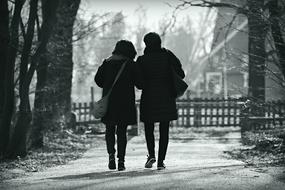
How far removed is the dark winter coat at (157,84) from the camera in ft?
26.0

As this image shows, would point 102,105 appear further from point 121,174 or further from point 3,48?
point 3,48

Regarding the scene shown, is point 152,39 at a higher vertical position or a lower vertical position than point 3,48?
lower

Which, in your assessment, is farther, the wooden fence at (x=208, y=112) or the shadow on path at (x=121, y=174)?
the wooden fence at (x=208, y=112)

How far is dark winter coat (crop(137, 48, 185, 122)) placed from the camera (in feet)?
26.0

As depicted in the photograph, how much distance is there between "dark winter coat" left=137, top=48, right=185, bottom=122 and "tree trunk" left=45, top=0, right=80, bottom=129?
650 centimetres

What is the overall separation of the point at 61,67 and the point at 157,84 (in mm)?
9272

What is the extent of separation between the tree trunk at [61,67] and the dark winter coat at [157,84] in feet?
21.3

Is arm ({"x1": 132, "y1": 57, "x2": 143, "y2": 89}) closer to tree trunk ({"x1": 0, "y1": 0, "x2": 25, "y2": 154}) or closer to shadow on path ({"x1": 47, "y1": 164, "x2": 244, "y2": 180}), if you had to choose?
shadow on path ({"x1": 47, "y1": 164, "x2": 244, "y2": 180})

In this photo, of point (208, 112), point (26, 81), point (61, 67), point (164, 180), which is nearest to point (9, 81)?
point (26, 81)

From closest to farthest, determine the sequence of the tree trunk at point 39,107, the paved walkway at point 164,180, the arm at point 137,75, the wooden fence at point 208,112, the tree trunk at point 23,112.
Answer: the paved walkway at point 164,180, the arm at point 137,75, the tree trunk at point 23,112, the tree trunk at point 39,107, the wooden fence at point 208,112

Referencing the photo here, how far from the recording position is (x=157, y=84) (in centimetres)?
794

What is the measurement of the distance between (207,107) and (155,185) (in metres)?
16.0

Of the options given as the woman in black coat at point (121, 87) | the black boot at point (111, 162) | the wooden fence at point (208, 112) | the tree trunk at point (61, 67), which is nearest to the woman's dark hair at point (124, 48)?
the woman in black coat at point (121, 87)

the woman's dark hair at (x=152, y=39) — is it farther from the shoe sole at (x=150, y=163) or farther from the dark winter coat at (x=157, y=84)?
the shoe sole at (x=150, y=163)
